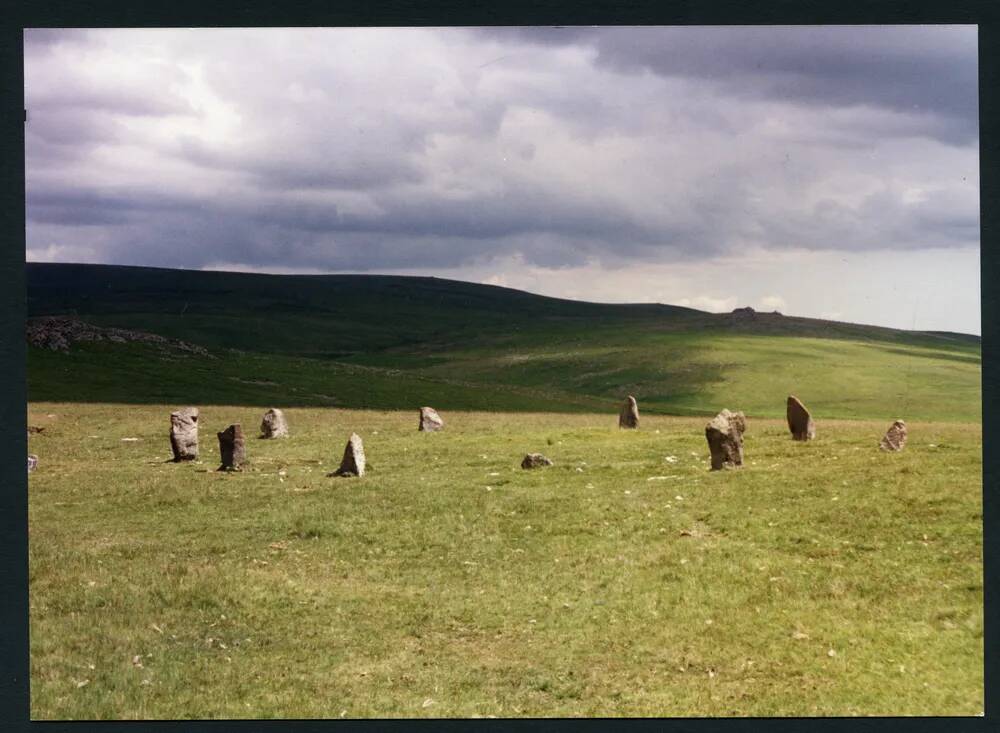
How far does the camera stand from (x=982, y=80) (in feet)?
52.7

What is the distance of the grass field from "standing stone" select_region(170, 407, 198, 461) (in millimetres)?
2801

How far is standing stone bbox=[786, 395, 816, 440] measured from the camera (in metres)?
39.3

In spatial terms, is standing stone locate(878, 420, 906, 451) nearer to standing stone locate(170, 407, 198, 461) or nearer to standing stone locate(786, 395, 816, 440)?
standing stone locate(786, 395, 816, 440)

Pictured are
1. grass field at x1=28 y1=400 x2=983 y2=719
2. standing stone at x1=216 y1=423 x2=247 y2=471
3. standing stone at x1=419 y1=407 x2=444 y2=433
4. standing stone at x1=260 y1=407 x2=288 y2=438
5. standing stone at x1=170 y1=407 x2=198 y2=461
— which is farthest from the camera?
standing stone at x1=419 y1=407 x2=444 y2=433

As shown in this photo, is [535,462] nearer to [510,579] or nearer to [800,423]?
[800,423]

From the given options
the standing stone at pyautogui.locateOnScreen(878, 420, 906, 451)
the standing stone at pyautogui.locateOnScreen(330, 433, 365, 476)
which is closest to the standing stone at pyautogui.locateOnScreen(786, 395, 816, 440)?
the standing stone at pyautogui.locateOnScreen(878, 420, 906, 451)

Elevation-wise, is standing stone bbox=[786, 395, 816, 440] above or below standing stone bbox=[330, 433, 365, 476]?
above

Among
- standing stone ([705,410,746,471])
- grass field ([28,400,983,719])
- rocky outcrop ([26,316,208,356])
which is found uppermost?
rocky outcrop ([26,316,208,356])

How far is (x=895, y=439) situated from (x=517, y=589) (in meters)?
20.0

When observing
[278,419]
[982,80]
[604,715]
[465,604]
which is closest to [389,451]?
[278,419]

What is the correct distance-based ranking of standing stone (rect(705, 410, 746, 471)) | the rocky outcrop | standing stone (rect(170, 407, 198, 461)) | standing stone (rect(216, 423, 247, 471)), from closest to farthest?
standing stone (rect(705, 410, 746, 471)), standing stone (rect(216, 423, 247, 471)), standing stone (rect(170, 407, 198, 461)), the rocky outcrop

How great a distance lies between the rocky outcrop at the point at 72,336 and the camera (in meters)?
92.1

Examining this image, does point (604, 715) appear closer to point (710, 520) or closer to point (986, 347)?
point (986, 347)

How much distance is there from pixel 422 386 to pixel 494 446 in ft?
166
